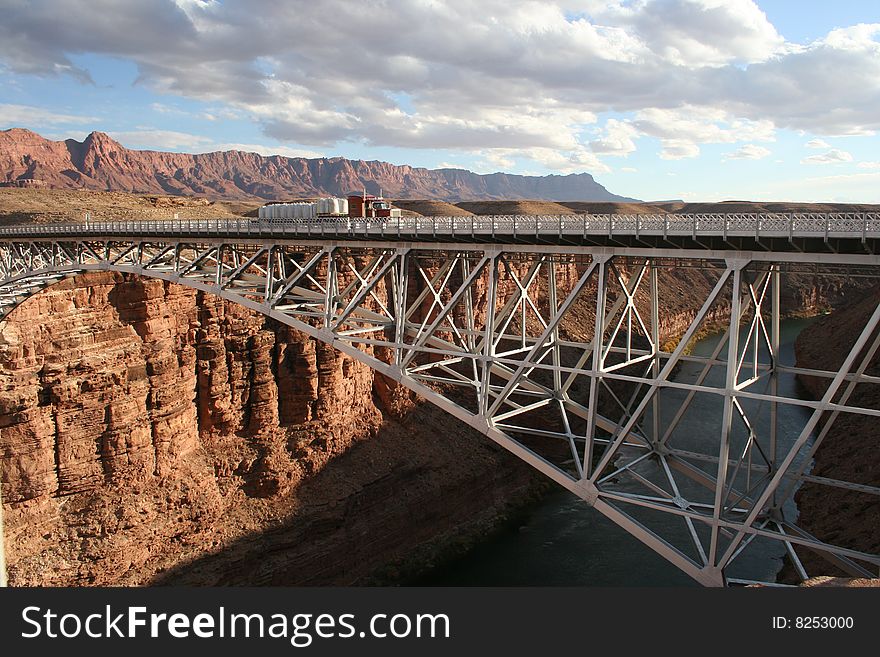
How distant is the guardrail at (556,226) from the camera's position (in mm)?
12555

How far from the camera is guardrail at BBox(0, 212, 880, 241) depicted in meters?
12.6

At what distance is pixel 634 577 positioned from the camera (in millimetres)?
26938

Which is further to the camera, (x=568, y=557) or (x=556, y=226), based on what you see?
(x=568, y=557)

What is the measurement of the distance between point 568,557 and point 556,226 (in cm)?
1811

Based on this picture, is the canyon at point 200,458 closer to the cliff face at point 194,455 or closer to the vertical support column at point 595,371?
the cliff face at point 194,455

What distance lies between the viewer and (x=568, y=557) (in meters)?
29.4

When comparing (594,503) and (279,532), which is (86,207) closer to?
(279,532)

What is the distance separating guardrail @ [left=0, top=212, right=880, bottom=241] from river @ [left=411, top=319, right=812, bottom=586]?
15666 mm

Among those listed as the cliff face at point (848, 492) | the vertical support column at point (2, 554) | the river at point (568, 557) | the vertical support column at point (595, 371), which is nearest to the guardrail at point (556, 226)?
the vertical support column at point (595, 371)

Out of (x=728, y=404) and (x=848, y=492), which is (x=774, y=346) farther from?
(x=848, y=492)

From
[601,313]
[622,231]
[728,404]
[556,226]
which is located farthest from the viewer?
[556,226]

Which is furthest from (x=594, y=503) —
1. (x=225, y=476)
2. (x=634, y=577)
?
(x=225, y=476)

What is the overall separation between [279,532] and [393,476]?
6.00 meters

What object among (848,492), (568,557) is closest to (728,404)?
(848,492)
